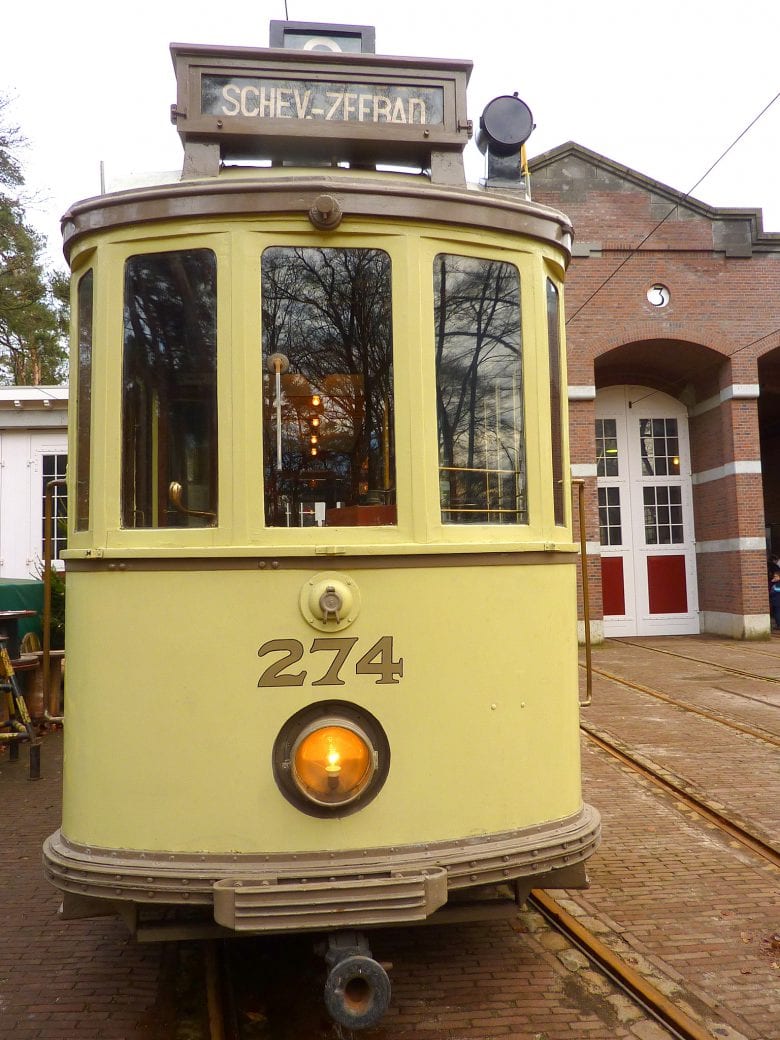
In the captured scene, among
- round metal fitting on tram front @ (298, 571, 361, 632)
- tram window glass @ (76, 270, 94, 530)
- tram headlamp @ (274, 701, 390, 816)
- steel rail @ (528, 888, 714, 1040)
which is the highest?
tram window glass @ (76, 270, 94, 530)

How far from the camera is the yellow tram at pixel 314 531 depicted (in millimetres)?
2920

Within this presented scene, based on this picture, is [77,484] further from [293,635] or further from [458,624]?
[458,624]

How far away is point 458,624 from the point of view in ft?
10.1

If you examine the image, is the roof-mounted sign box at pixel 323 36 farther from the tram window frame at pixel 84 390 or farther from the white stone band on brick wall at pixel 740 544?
the white stone band on brick wall at pixel 740 544

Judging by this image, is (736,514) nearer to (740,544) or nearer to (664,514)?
(740,544)

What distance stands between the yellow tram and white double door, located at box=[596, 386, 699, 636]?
1596 centimetres

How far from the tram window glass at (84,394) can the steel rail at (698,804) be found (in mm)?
4324

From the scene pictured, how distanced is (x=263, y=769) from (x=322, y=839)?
1.00 ft

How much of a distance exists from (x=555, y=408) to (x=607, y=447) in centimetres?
1611

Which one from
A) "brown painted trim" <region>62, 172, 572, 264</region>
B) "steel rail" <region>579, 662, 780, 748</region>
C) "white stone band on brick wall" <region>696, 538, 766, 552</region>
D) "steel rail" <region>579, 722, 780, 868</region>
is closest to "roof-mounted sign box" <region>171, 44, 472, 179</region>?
"brown painted trim" <region>62, 172, 572, 264</region>

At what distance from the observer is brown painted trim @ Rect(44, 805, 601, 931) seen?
9.21ft

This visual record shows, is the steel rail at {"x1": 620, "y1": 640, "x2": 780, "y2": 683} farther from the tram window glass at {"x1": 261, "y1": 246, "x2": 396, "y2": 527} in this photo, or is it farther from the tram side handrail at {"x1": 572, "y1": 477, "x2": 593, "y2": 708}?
the tram window glass at {"x1": 261, "y1": 246, "x2": 396, "y2": 527}

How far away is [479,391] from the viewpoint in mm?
3281

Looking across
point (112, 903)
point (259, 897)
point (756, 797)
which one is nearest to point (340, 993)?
point (259, 897)
